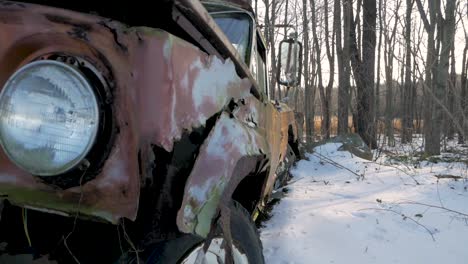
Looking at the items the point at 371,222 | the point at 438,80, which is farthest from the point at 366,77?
the point at 371,222

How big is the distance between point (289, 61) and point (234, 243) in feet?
8.75

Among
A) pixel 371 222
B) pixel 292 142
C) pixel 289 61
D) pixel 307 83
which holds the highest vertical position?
pixel 307 83

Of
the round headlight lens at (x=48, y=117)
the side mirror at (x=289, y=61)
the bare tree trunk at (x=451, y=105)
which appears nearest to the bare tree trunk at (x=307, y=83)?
the bare tree trunk at (x=451, y=105)

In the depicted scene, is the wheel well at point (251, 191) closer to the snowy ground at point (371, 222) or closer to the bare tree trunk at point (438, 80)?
the snowy ground at point (371, 222)

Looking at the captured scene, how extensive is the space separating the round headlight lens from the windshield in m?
1.96

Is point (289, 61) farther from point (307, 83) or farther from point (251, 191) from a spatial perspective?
point (307, 83)

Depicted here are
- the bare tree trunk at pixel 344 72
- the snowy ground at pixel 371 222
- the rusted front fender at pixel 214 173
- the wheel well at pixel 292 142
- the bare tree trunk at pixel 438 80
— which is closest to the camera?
the rusted front fender at pixel 214 173

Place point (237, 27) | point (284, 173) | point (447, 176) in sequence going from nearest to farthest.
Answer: point (237, 27) → point (284, 173) → point (447, 176)

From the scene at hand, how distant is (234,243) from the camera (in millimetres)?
1577

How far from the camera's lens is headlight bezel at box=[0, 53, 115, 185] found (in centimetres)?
108

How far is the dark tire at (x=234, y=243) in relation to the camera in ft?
4.33

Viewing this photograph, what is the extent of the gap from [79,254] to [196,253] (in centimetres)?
37

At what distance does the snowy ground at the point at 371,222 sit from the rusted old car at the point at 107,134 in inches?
68.5

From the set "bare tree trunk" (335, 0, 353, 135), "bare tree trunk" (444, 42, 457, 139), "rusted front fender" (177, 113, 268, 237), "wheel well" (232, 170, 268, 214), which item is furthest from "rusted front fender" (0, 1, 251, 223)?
"bare tree trunk" (335, 0, 353, 135)
